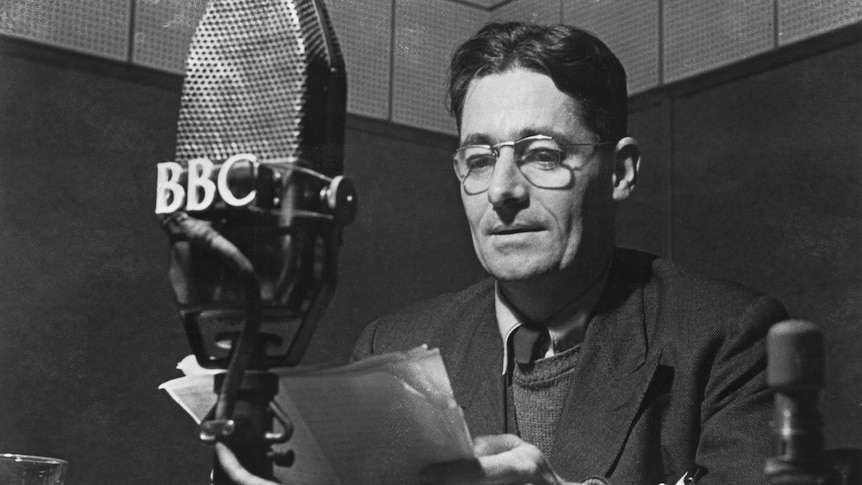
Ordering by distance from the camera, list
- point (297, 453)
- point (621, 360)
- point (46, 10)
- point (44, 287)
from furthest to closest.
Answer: point (44, 287), point (46, 10), point (621, 360), point (297, 453)

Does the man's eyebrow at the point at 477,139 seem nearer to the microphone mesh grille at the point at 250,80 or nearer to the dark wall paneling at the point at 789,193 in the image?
the dark wall paneling at the point at 789,193

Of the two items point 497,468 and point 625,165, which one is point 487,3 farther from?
point 497,468

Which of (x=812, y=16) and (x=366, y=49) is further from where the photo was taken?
(x=366, y=49)

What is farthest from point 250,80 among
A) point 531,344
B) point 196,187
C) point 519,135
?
point 531,344

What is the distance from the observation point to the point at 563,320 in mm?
1847

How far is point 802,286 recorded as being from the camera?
181 cm

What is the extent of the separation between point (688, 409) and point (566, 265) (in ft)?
1.16

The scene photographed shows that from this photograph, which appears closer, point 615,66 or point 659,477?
point 659,477

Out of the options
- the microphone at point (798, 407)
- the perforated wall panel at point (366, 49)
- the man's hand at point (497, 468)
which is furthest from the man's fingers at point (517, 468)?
the perforated wall panel at point (366, 49)

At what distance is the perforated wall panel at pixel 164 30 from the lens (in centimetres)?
168

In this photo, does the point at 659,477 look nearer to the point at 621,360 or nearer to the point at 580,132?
the point at 621,360

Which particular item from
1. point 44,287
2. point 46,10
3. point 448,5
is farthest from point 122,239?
point 448,5

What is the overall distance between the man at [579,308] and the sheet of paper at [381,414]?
64 cm

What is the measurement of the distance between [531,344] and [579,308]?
12 cm
